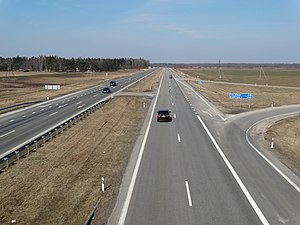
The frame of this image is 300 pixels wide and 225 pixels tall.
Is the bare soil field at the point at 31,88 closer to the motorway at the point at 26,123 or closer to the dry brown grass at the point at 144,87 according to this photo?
the motorway at the point at 26,123

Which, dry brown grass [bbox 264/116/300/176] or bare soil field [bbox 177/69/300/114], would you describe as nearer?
dry brown grass [bbox 264/116/300/176]

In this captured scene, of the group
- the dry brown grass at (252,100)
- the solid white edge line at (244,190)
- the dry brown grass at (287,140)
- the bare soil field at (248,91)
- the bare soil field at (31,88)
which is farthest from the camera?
the bare soil field at (31,88)

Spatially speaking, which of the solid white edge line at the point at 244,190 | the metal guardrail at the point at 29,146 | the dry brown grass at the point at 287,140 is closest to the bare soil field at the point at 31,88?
the metal guardrail at the point at 29,146

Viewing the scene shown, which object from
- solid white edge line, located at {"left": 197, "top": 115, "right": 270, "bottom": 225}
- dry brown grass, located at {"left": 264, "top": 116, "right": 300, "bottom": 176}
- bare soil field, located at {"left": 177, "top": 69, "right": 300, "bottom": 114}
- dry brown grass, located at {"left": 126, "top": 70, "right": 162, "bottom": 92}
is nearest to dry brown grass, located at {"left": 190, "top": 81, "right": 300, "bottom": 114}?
bare soil field, located at {"left": 177, "top": 69, "right": 300, "bottom": 114}

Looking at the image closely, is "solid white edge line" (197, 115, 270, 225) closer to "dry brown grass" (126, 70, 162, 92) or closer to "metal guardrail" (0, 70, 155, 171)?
"metal guardrail" (0, 70, 155, 171)

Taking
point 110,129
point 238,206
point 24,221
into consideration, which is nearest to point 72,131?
point 110,129

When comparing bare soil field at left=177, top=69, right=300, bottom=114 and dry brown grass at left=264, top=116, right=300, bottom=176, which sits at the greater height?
bare soil field at left=177, top=69, right=300, bottom=114

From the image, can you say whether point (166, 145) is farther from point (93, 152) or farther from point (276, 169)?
point (276, 169)

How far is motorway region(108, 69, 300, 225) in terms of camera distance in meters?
12.4

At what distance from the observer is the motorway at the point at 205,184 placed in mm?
12430

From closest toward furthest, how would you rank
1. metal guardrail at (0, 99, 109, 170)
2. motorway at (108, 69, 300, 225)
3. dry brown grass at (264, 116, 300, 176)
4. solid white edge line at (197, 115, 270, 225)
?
solid white edge line at (197, 115, 270, 225) < motorway at (108, 69, 300, 225) < metal guardrail at (0, 99, 109, 170) < dry brown grass at (264, 116, 300, 176)

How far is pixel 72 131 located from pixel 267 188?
60.8 feet

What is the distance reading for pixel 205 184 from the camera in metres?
15.7

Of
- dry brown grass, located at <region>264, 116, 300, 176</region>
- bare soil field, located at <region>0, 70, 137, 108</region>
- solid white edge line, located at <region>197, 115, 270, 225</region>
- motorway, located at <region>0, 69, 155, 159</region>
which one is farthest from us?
bare soil field, located at <region>0, 70, 137, 108</region>
